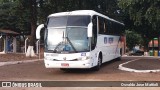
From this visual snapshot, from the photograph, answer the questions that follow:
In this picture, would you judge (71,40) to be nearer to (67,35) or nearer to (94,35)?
(67,35)

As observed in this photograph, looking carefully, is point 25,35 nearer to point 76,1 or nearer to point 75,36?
point 76,1

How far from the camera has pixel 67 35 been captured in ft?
55.4

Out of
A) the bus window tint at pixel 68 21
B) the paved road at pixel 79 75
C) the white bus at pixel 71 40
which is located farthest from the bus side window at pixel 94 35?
the paved road at pixel 79 75

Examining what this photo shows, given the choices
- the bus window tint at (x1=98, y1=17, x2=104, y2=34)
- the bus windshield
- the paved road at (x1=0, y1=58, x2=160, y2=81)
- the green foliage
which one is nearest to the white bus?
the bus windshield

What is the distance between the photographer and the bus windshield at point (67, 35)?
16688 mm

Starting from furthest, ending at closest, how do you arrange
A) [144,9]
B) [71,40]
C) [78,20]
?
[144,9]
[78,20]
[71,40]

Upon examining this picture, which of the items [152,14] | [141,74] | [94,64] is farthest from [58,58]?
[152,14]

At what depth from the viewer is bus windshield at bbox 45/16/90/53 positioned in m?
16.7

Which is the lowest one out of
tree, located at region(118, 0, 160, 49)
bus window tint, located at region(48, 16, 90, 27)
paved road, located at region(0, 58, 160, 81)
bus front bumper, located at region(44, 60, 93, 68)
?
paved road, located at region(0, 58, 160, 81)

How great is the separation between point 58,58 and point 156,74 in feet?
15.7

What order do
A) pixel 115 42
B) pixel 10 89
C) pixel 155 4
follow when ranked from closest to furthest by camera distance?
1. pixel 10 89
2. pixel 155 4
3. pixel 115 42

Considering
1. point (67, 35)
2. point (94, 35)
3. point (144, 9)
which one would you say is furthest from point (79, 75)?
point (144, 9)

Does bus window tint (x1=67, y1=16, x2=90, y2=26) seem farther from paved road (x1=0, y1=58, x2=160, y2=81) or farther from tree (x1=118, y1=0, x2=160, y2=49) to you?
tree (x1=118, y1=0, x2=160, y2=49)

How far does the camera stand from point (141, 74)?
16406mm
